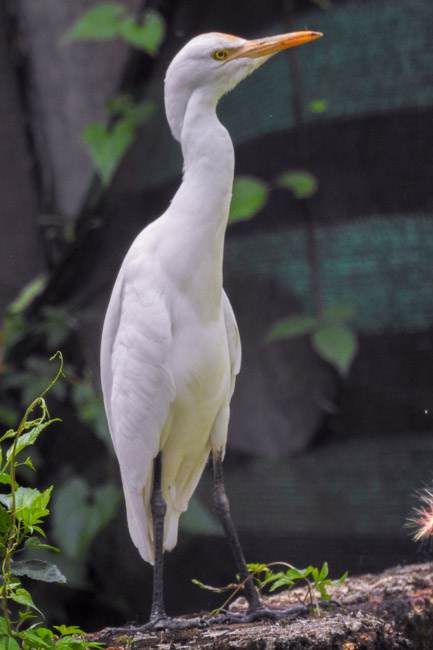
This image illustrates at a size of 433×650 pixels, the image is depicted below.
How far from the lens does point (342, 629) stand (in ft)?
3.67

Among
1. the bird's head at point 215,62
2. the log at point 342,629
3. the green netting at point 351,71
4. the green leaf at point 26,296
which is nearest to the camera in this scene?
the log at point 342,629

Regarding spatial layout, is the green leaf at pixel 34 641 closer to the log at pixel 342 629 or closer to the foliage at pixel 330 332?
the log at pixel 342 629

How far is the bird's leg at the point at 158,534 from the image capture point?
1.26 metres

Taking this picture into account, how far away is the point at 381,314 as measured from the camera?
70.4 inches

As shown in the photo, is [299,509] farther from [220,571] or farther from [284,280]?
[284,280]

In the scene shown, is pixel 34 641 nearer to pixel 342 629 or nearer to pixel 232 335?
pixel 342 629

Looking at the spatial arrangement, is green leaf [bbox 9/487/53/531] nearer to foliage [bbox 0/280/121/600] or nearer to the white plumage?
the white plumage

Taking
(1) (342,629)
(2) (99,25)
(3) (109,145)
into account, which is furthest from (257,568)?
(2) (99,25)

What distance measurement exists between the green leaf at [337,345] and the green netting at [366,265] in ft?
0.19

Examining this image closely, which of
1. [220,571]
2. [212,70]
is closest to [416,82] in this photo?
[212,70]

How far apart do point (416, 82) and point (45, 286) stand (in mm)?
731

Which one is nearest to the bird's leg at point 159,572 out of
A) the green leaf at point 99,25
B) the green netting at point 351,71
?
the green netting at point 351,71

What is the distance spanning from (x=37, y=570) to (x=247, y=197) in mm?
939

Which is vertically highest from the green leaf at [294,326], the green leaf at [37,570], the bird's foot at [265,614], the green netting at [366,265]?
the green leaf at [37,570]
